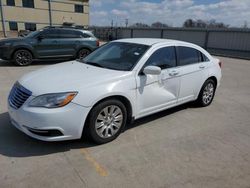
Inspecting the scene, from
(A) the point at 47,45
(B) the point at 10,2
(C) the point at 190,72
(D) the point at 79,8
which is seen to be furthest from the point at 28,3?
(C) the point at 190,72

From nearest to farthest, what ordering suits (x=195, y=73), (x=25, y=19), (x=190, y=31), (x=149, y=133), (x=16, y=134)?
(x=16, y=134) → (x=149, y=133) → (x=195, y=73) → (x=190, y=31) → (x=25, y=19)

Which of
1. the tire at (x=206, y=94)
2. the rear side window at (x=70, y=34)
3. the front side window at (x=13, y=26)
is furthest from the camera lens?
the front side window at (x=13, y=26)

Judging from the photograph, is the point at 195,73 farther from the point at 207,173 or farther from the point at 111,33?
the point at 111,33

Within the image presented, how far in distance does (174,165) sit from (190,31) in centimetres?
2376

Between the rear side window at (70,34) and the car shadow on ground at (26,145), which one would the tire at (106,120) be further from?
the rear side window at (70,34)

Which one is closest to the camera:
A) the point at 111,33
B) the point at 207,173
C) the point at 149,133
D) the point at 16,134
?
the point at 207,173

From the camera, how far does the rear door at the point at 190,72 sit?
15.2 feet

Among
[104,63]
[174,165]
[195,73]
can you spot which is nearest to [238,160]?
[174,165]

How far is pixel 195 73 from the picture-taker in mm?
4871

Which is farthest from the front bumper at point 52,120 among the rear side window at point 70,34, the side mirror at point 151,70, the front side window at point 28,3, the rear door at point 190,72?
the front side window at point 28,3

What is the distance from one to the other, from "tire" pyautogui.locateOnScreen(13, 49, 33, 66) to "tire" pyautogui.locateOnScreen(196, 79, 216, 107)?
7696mm

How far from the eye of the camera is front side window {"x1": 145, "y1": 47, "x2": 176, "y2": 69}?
4.09 m

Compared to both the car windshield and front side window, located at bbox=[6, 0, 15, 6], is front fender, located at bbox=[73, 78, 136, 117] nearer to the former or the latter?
the car windshield

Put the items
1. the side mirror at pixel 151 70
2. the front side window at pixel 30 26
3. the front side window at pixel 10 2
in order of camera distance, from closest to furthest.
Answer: the side mirror at pixel 151 70, the front side window at pixel 10 2, the front side window at pixel 30 26
